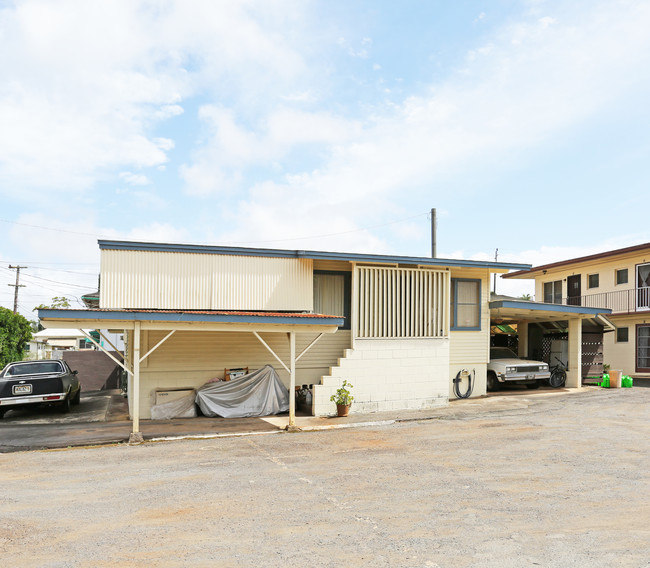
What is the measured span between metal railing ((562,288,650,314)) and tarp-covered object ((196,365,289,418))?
65.4 ft

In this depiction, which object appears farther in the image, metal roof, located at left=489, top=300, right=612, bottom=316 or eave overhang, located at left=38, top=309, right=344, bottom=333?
metal roof, located at left=489, top=300, right=612, bottom=316

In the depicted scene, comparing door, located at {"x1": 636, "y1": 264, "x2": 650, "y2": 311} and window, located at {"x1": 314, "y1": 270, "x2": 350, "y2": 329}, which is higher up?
door, located at {"x1": 636, "y1": 264, "x2": 650, "y2": 311}

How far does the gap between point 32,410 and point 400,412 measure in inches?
416

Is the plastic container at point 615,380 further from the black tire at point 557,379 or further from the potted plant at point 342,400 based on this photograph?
the potted plant at point 342,400

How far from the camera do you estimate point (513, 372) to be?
18.2 metres

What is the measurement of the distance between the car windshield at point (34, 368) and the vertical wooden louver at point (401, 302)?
8.62 m

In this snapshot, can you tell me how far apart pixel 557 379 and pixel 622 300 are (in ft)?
32.2

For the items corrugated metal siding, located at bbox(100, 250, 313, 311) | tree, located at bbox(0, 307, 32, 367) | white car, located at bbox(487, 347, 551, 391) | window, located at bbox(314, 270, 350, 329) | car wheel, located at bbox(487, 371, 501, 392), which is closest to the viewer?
corrugated metal siding, located at bbox(100, 250, 313, 311)

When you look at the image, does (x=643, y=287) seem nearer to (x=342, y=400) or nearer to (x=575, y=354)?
(x=575, y=354)

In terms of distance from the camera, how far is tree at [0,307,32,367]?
25.6m

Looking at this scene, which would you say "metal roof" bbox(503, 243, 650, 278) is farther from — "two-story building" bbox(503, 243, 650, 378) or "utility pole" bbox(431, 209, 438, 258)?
"utility pole" bbox(431, 209, 438, 258)

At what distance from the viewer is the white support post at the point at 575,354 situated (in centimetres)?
1950

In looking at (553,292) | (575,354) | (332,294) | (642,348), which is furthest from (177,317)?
(553,292)

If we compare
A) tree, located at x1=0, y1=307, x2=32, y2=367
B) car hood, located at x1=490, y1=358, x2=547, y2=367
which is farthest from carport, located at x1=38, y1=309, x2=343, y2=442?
tree, located at x1=0, y1=307, x2=32, y2=367
